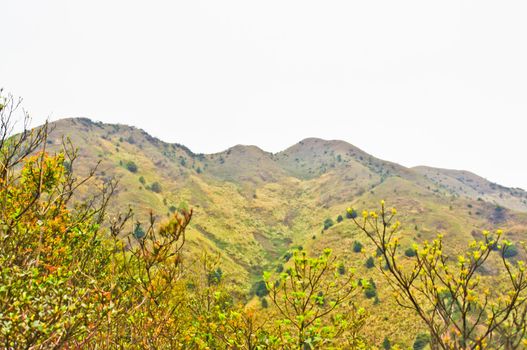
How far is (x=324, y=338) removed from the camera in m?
6.25

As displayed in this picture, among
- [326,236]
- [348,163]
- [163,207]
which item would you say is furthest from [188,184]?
[348,163]

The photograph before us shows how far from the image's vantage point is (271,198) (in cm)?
11944

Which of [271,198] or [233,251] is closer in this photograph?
[233,251]

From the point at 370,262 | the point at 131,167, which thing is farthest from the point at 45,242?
the point at 131,167

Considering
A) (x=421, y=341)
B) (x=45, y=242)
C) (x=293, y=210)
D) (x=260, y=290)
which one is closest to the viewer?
(x=45, y=242)

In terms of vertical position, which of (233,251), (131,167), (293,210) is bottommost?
(233,251)

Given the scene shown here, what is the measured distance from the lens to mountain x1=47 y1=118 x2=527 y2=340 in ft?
225

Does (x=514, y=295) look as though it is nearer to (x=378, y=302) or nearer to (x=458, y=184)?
(x=378, y=302)

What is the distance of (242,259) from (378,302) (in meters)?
33.6

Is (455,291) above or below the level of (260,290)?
above

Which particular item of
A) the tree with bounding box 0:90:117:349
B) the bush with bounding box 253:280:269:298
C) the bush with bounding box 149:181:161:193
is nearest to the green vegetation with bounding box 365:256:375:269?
the bush with bounding box 253:280:269:298

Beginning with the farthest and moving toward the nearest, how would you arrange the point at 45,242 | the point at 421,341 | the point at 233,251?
the point at 233,251 < the point at 421,341 < the point at 45,242

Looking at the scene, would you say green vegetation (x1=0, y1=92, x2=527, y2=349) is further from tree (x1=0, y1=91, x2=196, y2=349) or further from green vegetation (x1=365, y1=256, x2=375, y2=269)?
green vegetation (x1=365, y1=256, x2=375, y2=269)

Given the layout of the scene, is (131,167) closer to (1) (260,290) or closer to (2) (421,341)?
(1) (260,290)
